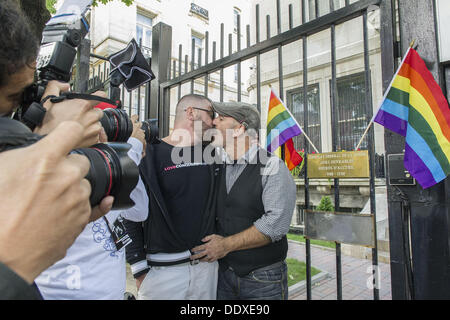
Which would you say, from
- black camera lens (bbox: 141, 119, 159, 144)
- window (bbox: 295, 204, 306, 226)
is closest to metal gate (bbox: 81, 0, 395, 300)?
black camera lens (bbox: 141, 119, 159, 144)

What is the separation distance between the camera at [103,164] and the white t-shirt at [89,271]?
2.11 feet

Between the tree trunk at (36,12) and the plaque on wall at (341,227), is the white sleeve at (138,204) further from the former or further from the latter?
the tree trunk at (36,12)

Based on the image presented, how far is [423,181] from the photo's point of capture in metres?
1.55

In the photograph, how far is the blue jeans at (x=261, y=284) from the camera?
192 centimetres

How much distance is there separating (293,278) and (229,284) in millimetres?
2704

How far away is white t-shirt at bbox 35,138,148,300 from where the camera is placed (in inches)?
47.8

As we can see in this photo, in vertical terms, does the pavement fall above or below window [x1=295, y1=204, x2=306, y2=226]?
below

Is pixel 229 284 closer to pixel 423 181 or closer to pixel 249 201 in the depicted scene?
pixel 249 201

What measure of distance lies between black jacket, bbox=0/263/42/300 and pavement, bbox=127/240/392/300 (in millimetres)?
3350

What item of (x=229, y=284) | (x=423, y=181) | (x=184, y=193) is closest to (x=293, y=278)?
(x=229, y=284)

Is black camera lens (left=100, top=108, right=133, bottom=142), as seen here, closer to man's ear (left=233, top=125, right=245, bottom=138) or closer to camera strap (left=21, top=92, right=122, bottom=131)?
camera strap (left=21, top=92, right=122, bottom=131)

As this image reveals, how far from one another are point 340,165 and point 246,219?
0.75 meters

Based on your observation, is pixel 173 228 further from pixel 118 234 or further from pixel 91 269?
pixel 91 269
